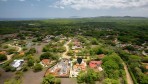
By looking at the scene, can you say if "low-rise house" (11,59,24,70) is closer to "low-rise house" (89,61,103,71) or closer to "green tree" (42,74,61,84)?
"green tree" (42,74,61,84)

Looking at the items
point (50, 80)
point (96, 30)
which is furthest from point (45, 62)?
point (96, 30)

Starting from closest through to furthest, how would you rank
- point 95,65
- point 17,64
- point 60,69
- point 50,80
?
1. point 50,80
2. point 60,69
3. point 95,65
4. point 17,64

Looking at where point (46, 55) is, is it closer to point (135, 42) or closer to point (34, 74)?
point (34, 74)

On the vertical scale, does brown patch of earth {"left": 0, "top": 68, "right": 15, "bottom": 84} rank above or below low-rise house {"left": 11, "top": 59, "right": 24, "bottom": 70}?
below

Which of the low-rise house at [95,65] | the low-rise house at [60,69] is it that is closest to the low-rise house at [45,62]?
the low-rise house at [60,69]

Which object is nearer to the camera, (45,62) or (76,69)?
(76,69)

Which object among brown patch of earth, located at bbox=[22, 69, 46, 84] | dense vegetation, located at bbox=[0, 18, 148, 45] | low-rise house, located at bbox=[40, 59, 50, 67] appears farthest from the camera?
dense vegetation, located at bbox=[0, 18, 148, 45]

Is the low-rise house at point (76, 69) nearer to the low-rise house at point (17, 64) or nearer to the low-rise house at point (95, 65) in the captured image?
the low-rise house at point (95, 65)

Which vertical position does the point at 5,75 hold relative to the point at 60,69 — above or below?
below

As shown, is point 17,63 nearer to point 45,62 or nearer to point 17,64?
Result: point 17,64

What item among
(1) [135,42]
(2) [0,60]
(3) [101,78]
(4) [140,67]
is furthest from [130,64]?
(2) [0,60]

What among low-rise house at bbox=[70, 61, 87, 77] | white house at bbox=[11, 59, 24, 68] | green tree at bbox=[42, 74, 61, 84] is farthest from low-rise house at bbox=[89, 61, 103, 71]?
white house at bbox=[11, 59, 24, 68]
